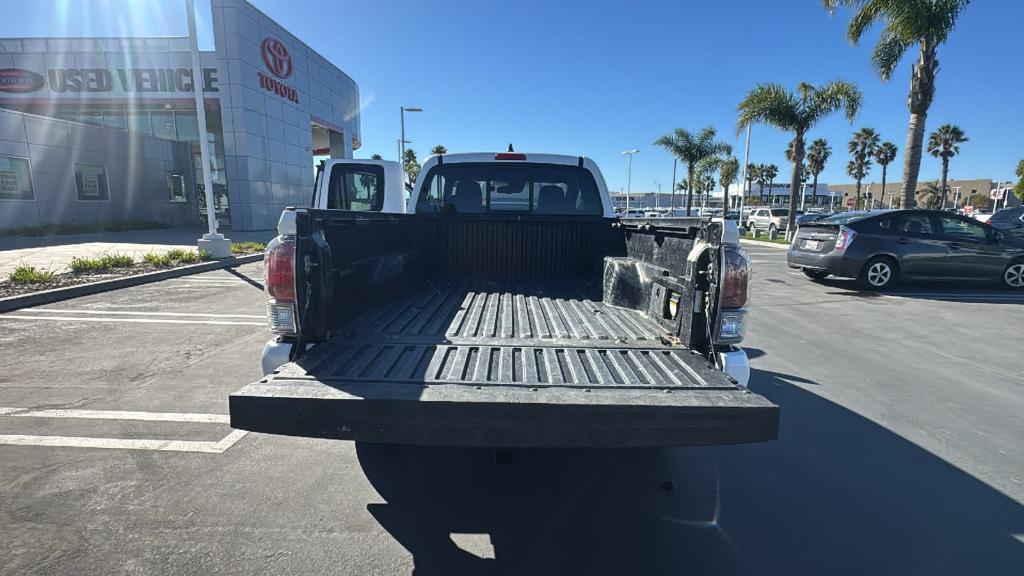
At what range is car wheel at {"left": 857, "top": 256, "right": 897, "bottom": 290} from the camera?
9.14 meters

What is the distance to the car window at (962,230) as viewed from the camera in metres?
9.07

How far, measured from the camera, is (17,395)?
12.8 feet

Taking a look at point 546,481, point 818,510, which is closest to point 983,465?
point 818,510

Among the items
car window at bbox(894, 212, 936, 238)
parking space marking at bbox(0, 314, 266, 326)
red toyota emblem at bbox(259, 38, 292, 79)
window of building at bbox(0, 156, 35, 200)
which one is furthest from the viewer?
red toyota emblem at bbox(259, 38, 292, 79)

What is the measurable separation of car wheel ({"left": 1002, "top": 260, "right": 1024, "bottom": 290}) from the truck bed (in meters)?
11.7

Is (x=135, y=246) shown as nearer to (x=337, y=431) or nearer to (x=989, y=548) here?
(x=337, y=431)

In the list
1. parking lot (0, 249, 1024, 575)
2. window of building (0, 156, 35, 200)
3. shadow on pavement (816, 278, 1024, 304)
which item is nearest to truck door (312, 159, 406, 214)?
parking lot (0, 249, 1024, 575)

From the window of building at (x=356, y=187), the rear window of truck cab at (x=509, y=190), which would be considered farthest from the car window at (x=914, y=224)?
the window of building at (x=356, y=187)

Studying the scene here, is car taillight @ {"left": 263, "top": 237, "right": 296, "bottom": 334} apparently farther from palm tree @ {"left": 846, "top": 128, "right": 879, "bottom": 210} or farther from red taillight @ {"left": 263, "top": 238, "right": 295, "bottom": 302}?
palm tree @ {"left": 846, "top": 128, "right": 879, "bottom": 210}

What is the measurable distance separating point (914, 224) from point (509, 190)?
366 inches

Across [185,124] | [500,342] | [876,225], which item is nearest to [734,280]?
[500,342]

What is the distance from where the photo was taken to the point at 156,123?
25781mm

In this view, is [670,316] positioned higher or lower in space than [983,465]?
higher

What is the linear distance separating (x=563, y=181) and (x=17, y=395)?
531 cm
